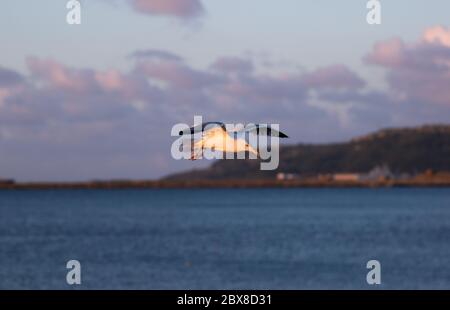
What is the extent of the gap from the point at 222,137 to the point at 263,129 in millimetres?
494

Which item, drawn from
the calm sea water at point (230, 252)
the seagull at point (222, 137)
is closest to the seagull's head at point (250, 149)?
the seagull at point (222, 137)

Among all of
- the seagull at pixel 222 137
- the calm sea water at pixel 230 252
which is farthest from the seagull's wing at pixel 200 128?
the calm sea water at pixel 230 252

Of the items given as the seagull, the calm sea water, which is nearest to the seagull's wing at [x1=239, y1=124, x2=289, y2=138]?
the seagull

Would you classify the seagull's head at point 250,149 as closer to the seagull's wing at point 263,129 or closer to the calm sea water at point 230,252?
the seagull's wing at point 263,129

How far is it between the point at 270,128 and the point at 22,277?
233ft

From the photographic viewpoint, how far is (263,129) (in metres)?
8.61

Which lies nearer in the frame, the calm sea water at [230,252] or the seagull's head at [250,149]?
the seagull's head at [250,149]

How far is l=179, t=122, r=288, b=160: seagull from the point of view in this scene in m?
8.48

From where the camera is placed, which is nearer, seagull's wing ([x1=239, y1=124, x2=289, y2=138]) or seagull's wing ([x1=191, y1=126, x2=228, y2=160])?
seagull's wing ([x1=239, y1=124, x2=289, y2=138])

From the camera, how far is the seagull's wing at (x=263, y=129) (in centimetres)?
850

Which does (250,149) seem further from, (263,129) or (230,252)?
(230,252)

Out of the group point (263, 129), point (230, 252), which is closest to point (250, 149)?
point (263, 129)

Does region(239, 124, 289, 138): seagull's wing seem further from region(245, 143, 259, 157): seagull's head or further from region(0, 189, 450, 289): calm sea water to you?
region(0, 189, 450, 289): calm sea water
